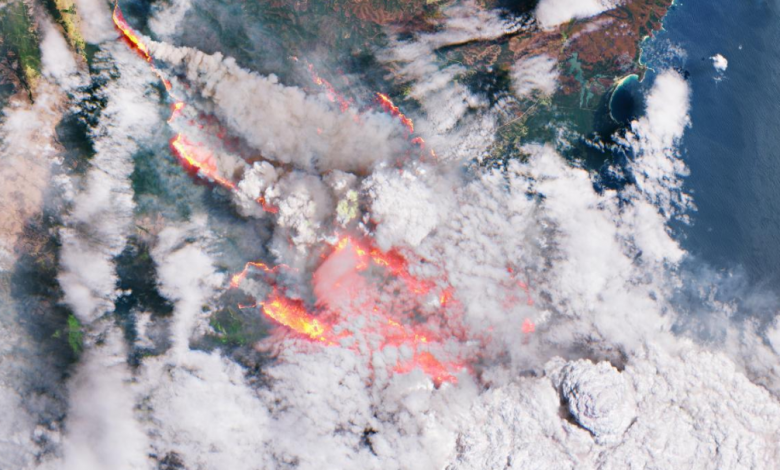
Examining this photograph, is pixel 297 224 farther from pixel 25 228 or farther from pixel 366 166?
pixel 25 228

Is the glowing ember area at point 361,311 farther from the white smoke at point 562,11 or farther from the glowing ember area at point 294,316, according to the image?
the white smoke at point 562,11

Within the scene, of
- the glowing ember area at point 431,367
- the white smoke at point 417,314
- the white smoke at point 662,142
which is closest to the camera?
the white smoke at point 417,314

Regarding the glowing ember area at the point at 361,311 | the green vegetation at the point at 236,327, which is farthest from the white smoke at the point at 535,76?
the green vegetation at the point at 236,327

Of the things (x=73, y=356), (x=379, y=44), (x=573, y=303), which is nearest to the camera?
(x=73, y=356)

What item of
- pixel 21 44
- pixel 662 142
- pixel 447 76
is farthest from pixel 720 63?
pixel 21 44

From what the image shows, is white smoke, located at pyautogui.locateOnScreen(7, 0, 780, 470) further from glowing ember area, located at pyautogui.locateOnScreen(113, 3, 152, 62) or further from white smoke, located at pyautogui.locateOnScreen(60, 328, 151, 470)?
glowing ember area, located at pyautogui.locateOnScreen(113, 3, 152, 62)

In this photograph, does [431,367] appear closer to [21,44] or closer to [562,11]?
[562,11]

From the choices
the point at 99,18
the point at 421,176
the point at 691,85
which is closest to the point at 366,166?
the point at 421,176
